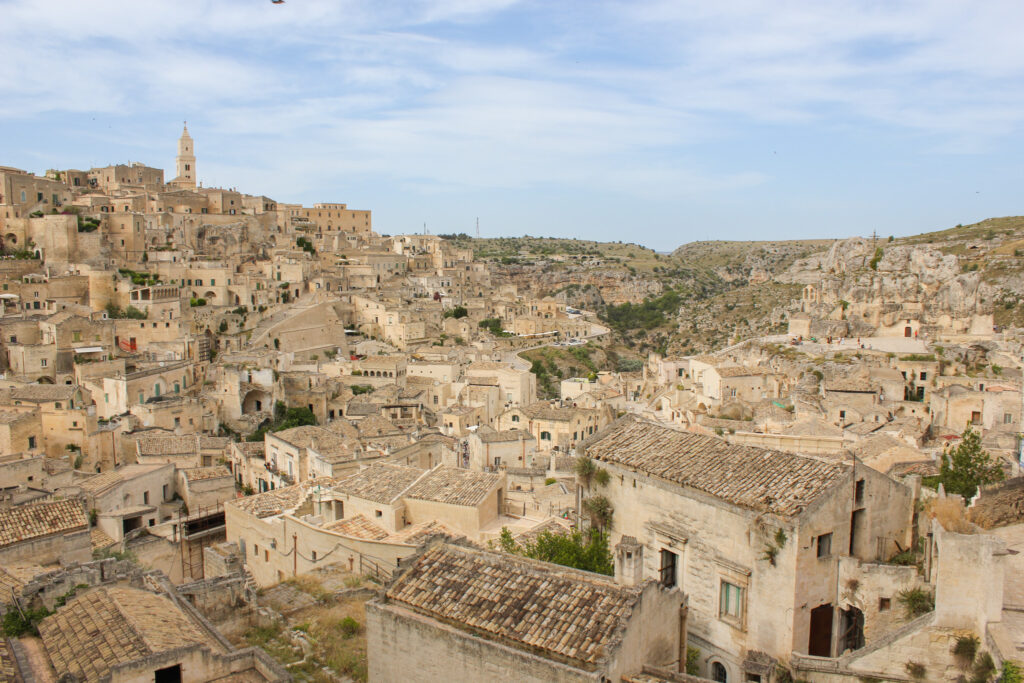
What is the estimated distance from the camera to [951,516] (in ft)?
30.2

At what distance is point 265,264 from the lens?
5559 cm

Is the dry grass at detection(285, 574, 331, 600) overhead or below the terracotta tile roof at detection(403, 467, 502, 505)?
below

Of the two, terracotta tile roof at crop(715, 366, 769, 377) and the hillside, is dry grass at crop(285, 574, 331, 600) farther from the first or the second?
the hillside

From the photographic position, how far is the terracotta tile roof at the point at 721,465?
392 inches

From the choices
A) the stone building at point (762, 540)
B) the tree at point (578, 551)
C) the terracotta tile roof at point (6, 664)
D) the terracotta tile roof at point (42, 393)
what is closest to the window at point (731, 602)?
the stone building at point (762, 540)

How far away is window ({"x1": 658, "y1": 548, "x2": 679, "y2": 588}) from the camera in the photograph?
1123 centimetres

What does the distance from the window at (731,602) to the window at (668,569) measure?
2.92 ft

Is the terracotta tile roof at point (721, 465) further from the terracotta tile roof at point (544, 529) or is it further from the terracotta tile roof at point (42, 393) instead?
the terracotta tile roof at point (42, 393)

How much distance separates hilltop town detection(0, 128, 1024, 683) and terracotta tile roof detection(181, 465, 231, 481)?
15 centimetres

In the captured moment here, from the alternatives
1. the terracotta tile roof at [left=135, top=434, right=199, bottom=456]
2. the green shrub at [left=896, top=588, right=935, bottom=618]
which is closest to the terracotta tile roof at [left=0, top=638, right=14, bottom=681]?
the green shrub at [left=896, top=588, right=935, bottom=618]

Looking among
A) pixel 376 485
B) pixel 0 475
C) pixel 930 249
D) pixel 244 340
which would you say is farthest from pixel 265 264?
pixel 930 249

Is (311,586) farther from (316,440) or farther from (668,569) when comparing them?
(316,440)

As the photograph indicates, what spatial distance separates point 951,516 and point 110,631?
10.1m

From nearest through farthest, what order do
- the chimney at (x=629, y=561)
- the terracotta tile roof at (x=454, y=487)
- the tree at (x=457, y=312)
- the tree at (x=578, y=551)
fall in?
the chimney at (x=629, y=561) < the tree at (x=578, y=551) < the terracotta tile roof at (x=454, y=487) < the tree at (x=457, y=312)
